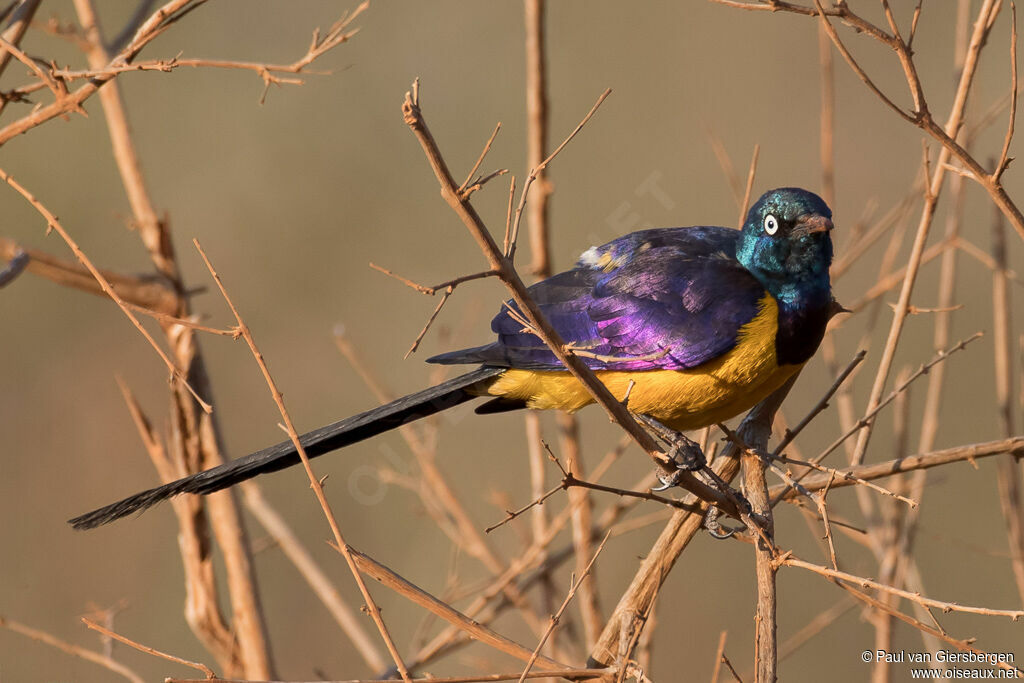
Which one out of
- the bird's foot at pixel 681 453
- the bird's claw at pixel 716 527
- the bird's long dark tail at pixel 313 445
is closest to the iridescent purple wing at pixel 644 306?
the bird's long dark tail at pixel 313 445

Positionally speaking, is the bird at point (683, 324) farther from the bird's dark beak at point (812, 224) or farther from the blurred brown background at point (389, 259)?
the blurred brown background at point (389, 259)

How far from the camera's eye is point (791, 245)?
3332mm

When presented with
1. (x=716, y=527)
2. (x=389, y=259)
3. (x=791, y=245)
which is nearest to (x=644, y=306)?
(x=791, y=245)

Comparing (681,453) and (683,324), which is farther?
(683,324)

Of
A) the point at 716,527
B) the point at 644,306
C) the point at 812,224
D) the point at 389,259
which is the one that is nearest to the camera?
the point at 716,527

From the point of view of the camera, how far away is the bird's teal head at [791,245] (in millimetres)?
3289

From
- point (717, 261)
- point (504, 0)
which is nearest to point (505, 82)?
point (504, 0)

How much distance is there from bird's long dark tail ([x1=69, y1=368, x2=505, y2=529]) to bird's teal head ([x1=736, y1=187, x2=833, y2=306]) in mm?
969

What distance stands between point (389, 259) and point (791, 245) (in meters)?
5.68

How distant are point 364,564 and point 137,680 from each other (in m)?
1.05

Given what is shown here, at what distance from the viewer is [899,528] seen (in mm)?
3727

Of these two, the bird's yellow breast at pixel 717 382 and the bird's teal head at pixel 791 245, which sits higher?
the bird's teal head at pixel 791 245

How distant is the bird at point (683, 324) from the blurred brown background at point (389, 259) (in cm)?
286

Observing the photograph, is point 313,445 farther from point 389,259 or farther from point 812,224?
point 389,259
